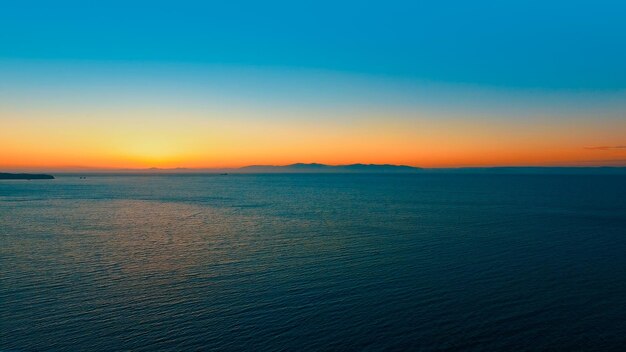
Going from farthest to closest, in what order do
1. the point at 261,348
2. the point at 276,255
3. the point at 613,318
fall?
the point at 276,255
the point at 613,318
the point at 261,348

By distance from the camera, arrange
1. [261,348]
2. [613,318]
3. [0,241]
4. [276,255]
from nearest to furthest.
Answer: [261,348]
[613,318]
[276,255]
[0,241]

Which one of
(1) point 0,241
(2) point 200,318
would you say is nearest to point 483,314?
(2) point 200,318

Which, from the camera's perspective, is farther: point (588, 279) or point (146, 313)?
point (588, 279)

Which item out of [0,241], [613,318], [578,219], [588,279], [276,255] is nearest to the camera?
[613,318]

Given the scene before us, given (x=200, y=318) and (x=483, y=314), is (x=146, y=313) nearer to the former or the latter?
(x=200, y=318)

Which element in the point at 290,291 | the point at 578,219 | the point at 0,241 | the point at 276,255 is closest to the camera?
the point at 290,291

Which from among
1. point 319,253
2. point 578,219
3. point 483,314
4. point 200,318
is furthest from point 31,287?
point 578,219

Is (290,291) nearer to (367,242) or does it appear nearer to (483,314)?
(483,314)

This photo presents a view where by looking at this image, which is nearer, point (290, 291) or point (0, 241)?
point (290, 291)
